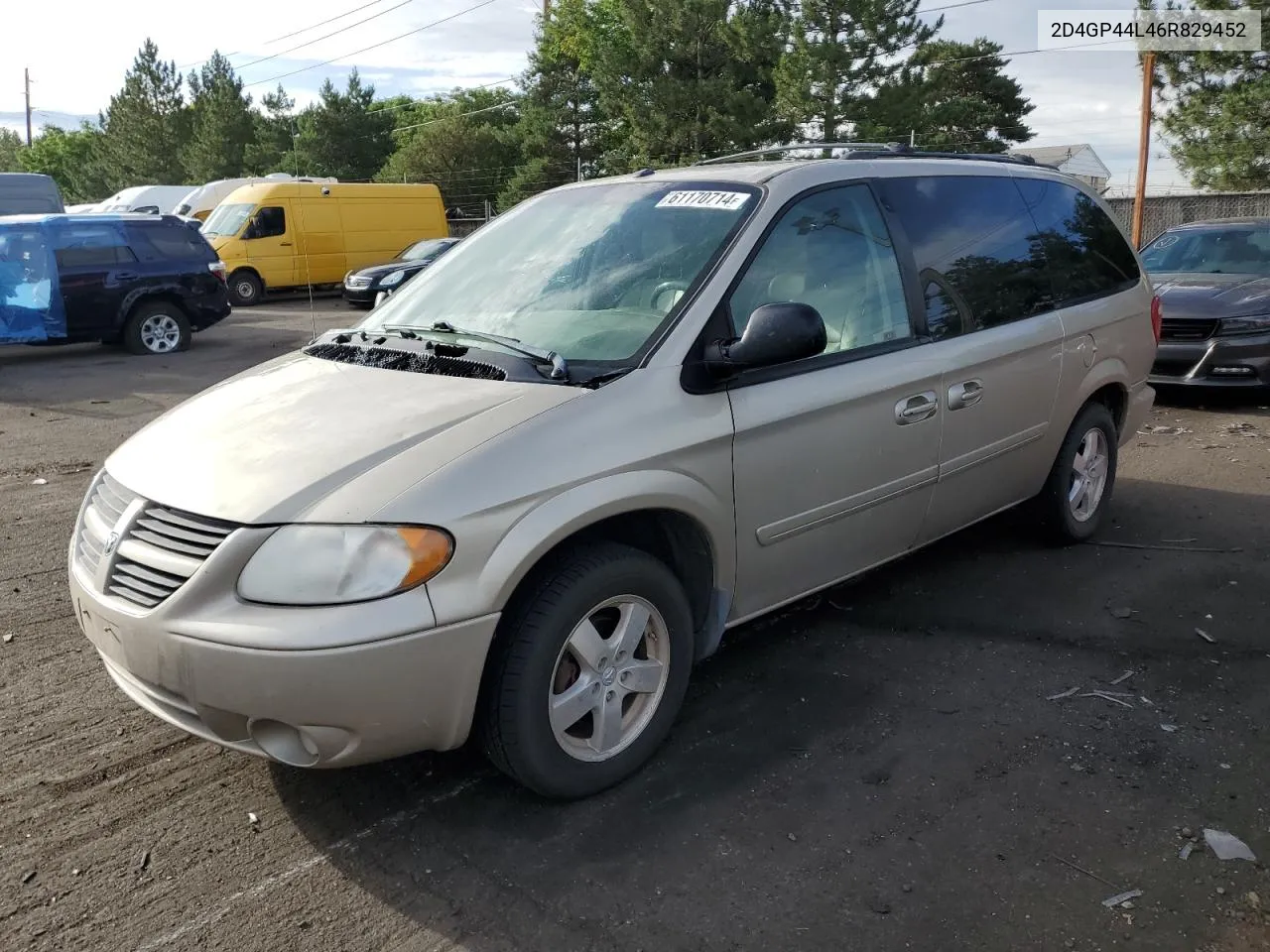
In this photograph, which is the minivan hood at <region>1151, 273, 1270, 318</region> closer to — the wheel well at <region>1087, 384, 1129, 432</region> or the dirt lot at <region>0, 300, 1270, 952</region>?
the wheel well at <region>1087, 384, 1129, 432</region>

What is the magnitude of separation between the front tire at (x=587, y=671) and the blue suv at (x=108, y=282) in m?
Result: 12.6

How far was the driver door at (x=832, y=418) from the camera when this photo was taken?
3516mm

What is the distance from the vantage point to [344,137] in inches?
2037

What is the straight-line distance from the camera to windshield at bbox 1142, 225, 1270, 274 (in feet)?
32.4

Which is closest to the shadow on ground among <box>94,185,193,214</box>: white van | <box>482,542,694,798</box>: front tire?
<box>482,542,694,798</box>: front tire

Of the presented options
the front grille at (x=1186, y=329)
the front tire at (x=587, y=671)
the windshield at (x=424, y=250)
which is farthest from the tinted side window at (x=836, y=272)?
the windshield at (x=424, y=250)

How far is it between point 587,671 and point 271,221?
21902mm

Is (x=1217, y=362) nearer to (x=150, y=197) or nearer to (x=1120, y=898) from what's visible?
(x=1120, y=898)

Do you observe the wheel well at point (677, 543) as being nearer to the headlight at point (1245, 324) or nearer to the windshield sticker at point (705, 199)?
the windshield sticker at point (705, 199)

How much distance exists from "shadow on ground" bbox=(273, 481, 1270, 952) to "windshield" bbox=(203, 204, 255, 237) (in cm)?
2112

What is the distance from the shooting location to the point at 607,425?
307 centimetres

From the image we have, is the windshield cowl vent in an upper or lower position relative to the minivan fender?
upper

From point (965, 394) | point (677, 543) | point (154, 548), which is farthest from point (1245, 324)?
point (154, 548)

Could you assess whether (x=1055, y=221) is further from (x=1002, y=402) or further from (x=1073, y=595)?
(x=1073, y=595)
